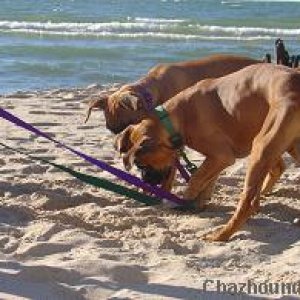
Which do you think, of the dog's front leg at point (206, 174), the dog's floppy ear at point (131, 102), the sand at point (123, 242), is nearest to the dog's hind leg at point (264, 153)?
the sand at point (123, 242)

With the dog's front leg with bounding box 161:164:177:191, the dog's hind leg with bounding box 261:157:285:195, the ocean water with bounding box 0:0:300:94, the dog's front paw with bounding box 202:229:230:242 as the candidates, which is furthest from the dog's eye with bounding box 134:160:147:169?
the ocean water with bounding box 0:0:300:94

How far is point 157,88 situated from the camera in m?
6.96

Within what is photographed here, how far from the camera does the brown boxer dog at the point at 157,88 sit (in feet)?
21.4

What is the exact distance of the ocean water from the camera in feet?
44.7

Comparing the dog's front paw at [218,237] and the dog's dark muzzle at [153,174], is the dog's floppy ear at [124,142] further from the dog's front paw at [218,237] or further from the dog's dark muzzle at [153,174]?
the dog's front paw at [218,237]

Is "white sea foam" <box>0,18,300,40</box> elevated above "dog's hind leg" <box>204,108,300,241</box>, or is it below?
below

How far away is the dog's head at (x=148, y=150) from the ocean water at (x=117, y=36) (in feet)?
21.6

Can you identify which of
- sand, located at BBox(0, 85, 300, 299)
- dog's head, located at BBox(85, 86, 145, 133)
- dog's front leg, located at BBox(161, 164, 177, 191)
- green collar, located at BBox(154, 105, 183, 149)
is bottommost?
sand, located at BBox(0, 85, 300, 299)

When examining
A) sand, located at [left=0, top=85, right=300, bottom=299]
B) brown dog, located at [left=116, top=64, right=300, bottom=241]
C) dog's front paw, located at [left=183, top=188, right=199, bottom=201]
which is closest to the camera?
sand, located at [left=0, top=85, right=300, bottom=299]

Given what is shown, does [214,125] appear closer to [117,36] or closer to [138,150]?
[138,150]

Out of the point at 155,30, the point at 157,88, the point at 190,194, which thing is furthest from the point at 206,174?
the point at 155,30

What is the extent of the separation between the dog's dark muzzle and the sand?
0.19 m

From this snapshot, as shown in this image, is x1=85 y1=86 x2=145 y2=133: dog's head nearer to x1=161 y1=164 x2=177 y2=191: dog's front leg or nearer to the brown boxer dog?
the brown boxer dog

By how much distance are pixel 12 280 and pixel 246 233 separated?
1.55m
